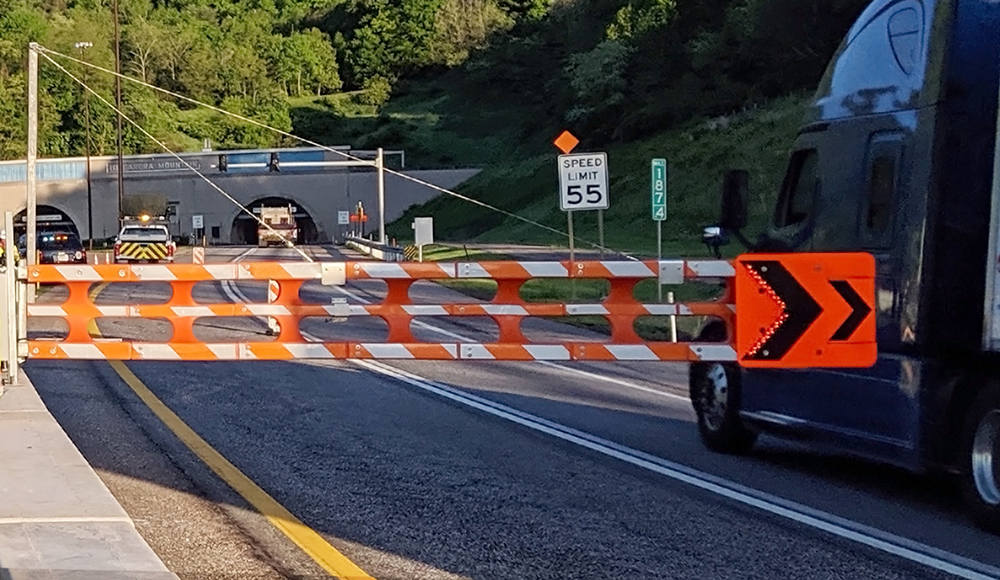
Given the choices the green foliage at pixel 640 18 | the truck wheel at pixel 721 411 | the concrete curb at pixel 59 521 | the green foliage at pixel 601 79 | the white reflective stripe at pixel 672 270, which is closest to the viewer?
the concrete curb at pixel 59 521

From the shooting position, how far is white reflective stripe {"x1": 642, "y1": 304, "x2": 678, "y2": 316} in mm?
8922

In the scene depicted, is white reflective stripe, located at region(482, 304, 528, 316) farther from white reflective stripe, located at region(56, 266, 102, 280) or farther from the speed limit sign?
the speed limit sign

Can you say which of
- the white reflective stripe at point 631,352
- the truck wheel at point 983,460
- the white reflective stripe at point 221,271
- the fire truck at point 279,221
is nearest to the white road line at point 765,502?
the truck wheel at point 983,460

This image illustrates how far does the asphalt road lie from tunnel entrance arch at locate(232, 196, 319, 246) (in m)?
78.9

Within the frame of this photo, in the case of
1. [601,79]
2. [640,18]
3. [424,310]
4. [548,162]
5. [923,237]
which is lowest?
[424,310]

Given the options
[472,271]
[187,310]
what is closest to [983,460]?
[472,271]

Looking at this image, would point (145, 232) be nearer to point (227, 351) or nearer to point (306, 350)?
point (227, 351)

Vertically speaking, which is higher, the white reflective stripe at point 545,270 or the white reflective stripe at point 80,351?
the white reflective stripe at point 545,270

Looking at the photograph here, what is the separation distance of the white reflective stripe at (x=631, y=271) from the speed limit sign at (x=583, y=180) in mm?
15971

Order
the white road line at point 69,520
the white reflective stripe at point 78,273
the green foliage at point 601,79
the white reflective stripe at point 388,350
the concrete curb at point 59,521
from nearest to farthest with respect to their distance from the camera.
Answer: the concrete curb at point 59,521, the white road line at point 69,520, the white reflective stripe at point 78,273, the white reflective stripe at point 388,350, the green foliage at point 601,79

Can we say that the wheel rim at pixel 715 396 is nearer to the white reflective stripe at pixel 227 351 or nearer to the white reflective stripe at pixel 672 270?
the white reflective stripe at pixel 672 270

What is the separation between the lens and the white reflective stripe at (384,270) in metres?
8.68

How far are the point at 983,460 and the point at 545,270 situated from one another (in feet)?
9.14

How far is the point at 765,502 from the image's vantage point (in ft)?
29.5
